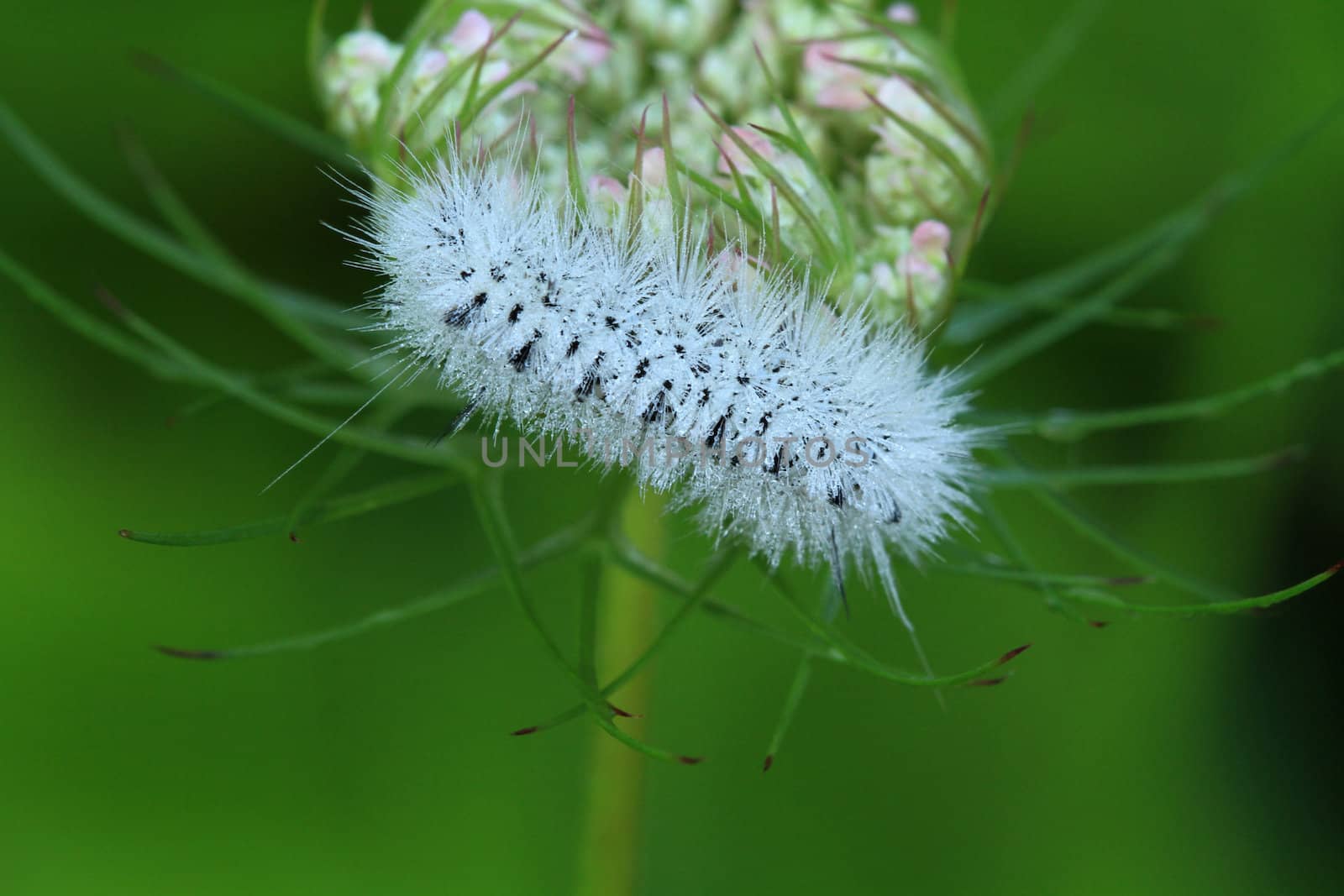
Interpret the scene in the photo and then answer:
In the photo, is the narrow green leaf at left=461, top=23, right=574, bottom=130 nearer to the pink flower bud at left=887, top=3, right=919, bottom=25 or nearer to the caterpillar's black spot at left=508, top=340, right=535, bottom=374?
the caterpillar's black spot at left=508, top=340, right=535, bottom=374

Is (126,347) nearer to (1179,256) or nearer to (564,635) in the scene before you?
(564,635)

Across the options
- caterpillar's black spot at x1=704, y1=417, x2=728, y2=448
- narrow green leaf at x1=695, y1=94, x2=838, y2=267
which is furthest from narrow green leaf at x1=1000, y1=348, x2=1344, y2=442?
caterpillar's black spot at x1=704, y1=417, x2=728, y2=448

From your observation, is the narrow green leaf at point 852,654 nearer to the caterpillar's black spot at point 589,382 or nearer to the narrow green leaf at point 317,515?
the caterpillar's black spot at point 589,382

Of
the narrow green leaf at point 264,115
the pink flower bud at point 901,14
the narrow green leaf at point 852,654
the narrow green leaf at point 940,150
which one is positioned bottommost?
the narrow green leaf at point 852,654

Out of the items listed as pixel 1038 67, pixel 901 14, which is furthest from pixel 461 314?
pixel 1038 67

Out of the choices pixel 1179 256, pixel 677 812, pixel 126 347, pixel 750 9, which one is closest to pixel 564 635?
pixel 677 812

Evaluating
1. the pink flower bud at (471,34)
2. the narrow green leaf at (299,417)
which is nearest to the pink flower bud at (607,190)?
the pink flower bud at (471,34)
